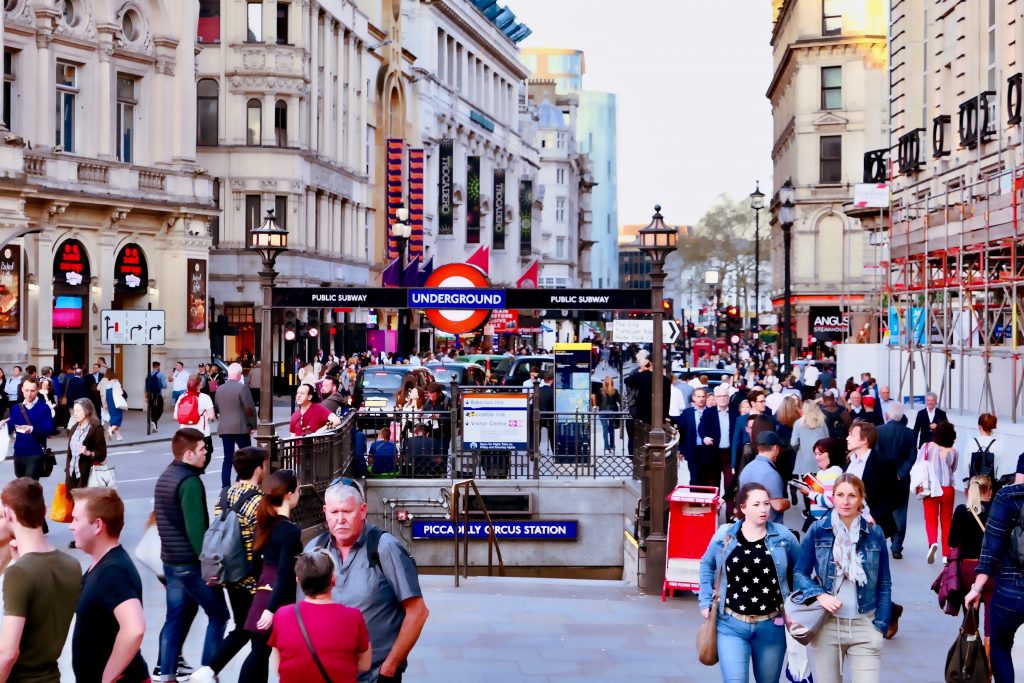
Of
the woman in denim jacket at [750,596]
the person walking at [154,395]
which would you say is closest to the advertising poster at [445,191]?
the person walking at [154,395]

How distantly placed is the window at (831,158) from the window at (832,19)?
15.8ft

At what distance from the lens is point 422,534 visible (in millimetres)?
→ 22453

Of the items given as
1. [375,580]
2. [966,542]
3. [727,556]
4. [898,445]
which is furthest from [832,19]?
[375,580]

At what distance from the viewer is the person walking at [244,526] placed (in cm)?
961

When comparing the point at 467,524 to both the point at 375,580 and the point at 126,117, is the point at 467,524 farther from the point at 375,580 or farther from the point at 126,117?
the point at 126,117

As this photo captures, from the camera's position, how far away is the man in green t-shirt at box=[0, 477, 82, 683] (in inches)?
256

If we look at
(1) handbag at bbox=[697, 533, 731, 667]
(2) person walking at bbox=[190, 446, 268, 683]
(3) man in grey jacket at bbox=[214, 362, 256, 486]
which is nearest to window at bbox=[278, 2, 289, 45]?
(3) man in grey jacket at bbox=[214, 362, 256, 486]

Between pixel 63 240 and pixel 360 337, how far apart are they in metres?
27.5

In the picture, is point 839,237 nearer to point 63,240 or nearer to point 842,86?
point 842,86

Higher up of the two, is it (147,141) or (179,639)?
(147,141)

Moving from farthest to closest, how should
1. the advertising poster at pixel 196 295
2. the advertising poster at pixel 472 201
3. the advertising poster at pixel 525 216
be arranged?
the advertising poster at pixel 525 216 → the advertising poster at pixel 472 201 → the advertising poster at pixel 196 295

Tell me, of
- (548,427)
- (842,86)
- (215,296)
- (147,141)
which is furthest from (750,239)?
(548,427)

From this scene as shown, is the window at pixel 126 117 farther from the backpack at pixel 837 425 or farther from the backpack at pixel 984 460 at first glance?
the backpack at pixel 984 460

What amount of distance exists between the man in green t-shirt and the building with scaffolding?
64.1ft
